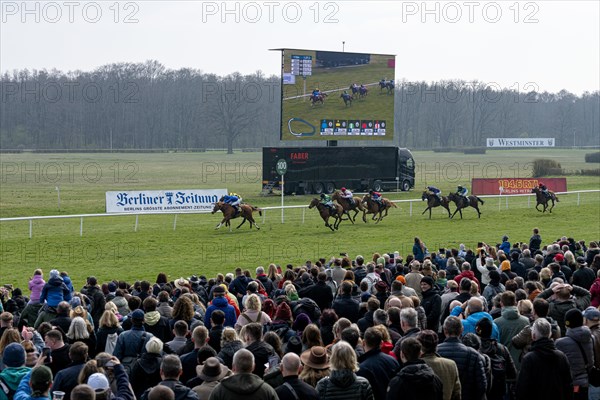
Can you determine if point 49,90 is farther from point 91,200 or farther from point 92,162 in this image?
point 91,200

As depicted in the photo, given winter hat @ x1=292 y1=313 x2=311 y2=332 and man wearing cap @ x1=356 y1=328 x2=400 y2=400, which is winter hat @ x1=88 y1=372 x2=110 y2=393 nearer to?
man wearing cap @ x1=356 y1=328 x2=400 y2=400

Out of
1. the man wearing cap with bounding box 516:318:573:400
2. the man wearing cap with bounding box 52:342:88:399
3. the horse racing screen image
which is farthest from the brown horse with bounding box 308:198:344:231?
→ the man wearing cap with bounding box 52:342:88:399

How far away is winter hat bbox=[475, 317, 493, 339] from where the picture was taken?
5.65 m

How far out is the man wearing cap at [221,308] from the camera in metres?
7.20

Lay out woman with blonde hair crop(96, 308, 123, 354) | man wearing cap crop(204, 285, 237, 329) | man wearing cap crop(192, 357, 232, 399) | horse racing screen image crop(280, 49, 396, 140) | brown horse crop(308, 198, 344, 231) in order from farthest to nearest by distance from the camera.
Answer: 1. horse racing screen image crop(280, 49, 396, 140)
2. brown horse crop(308, 198, 344, 231)
3. man wearing cap crop(204, 285, 237, 329)
4. woman with blonde hair crop(96, 308, 123, 354)
5. man wearing cap crop(192, 357, 232, 399)

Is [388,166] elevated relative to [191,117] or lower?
lower

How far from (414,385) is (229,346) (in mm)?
1542

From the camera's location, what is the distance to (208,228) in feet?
73.1

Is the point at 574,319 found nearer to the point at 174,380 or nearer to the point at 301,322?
the point at 301,322

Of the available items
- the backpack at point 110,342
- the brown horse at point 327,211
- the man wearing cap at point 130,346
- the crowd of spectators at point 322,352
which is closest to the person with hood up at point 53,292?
the crowd of spectators at point 322,352

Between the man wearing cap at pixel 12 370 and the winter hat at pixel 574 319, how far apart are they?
3.79 m

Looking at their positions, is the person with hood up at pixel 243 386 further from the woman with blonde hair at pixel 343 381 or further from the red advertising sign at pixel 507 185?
the red advertising sign at pixel 507 185

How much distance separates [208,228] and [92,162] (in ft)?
140

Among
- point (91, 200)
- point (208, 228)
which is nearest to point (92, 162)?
point (91, 200)
